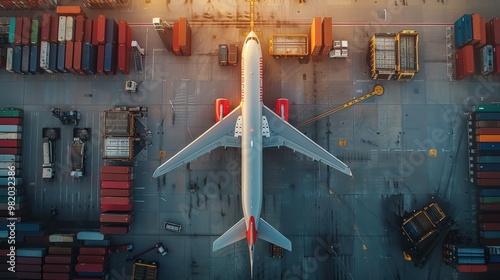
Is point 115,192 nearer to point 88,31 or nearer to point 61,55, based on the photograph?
point 61,55

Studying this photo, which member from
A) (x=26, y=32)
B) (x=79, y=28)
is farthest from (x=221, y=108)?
→ (x=26, y=32)

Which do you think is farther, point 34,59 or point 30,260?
point 34,59

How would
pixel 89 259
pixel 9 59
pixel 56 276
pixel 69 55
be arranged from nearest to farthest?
1. pixel 56 276
2. pixel 89 259
3. pixel 69 55
4. pixel 9 59

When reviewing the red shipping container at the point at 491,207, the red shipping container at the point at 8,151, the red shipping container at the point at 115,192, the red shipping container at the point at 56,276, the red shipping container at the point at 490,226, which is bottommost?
the red shipping container at the point at 56,276

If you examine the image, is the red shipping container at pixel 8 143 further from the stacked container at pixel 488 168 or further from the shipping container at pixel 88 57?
the stacked container at pixel 488 168

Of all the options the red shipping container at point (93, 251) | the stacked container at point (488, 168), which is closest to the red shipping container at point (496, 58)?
the stacked container at point (488, 168)

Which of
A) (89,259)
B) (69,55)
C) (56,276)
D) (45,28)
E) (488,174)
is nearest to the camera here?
(56,276)

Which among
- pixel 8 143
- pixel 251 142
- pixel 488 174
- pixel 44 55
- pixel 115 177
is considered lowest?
pixel 115 177
